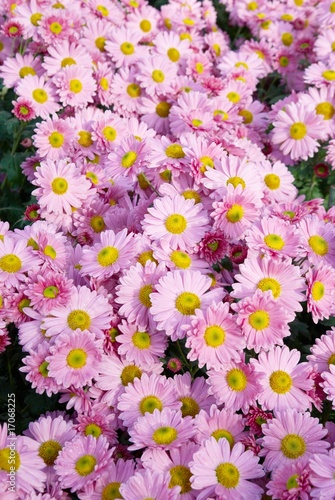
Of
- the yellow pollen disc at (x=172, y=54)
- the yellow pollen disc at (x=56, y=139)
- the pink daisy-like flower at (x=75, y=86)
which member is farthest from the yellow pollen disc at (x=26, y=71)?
the yellow pollen disc at (x=172, y=54)

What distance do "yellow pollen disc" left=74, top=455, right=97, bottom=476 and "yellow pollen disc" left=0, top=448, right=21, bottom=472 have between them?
0.21 meters

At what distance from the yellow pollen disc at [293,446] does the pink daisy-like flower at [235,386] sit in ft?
0.62

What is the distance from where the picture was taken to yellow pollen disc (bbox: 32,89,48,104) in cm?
359

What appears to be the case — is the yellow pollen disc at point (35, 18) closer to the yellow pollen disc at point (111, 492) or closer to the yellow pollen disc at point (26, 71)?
the yellow pollen disc at point (26, 71)

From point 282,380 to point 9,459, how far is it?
1085 mm

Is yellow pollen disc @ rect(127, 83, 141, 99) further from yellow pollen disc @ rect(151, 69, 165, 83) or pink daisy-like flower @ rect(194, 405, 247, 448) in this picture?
pink daisy-like flower @ rect(194, 405, 247, 448)

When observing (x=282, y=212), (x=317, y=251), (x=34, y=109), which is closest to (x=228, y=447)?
(x=317, y=251)

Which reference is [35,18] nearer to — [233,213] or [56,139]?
[56,139]

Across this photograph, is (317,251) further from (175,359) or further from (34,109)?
(34,109)

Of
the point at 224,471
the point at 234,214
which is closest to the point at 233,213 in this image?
the point at 234,214

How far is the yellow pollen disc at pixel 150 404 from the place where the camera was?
2.26 meters

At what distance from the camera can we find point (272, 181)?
332 cm

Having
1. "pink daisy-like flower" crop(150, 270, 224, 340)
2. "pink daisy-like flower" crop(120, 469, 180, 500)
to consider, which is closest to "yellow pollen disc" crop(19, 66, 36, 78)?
"pink daisy-like flower" crop(150, 270, 224, 340)

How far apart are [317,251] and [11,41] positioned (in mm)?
2719
